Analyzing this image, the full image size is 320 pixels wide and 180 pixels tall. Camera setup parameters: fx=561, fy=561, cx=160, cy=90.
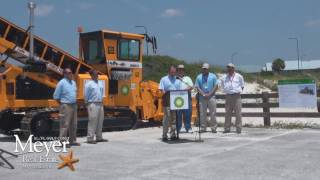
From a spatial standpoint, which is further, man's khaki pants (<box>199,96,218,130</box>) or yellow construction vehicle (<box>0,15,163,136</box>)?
man's khaki pants (<box>199,96,218,130</box>)

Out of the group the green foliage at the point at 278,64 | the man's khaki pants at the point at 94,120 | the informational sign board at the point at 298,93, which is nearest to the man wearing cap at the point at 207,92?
the informational sign board at the point at 298,93

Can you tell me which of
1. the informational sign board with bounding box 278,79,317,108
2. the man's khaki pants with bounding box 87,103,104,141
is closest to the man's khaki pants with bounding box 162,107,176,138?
the man's khaki pants with bounding box 87,103,104,141

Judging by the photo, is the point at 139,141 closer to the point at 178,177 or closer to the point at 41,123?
the point at 41,123

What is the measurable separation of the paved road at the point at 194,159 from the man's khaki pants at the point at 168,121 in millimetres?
343

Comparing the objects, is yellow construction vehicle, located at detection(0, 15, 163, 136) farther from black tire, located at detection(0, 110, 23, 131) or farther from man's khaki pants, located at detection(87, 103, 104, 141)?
man's khaki pants, located at detection(87, 103, 104, 141)

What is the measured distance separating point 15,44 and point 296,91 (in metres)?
7.83

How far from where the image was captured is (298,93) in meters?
15.9

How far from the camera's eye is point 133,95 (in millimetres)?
16328

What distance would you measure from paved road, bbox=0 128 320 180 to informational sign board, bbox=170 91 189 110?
81cm

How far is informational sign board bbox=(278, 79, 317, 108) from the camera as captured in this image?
15.7 metres

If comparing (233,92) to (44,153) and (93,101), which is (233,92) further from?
(44,153)

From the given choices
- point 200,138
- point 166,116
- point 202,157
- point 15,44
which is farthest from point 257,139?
point 15,44

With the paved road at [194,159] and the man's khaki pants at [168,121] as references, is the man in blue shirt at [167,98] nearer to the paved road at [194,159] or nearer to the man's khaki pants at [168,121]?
the man's khaki pants at [168,121]

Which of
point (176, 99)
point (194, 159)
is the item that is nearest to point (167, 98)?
point (176, 99)
